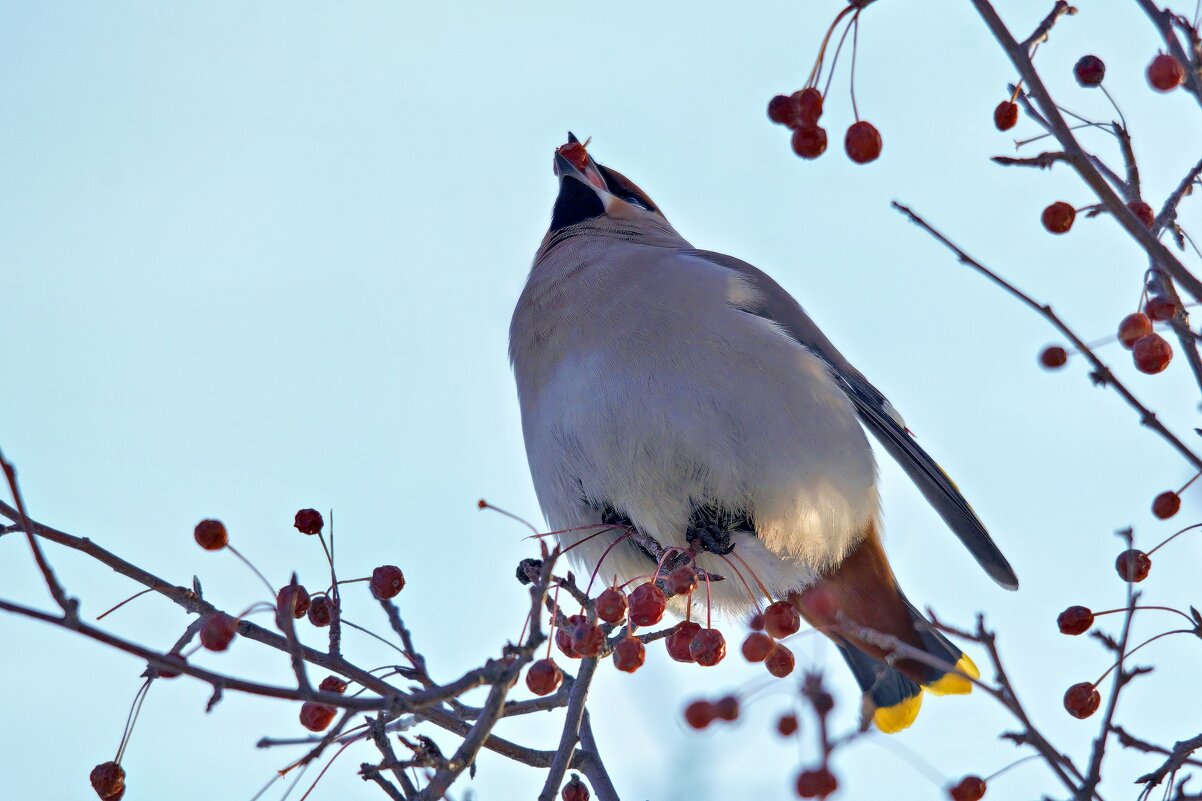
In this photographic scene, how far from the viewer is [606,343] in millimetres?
4094

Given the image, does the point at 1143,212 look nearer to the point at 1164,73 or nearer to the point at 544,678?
the point at 1164,73

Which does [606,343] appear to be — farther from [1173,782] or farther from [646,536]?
[1173,782]

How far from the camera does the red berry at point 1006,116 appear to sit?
303 centimetres

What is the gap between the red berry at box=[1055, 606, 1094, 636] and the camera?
3010 mm

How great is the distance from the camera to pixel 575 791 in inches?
124

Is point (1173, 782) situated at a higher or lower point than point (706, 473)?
lower

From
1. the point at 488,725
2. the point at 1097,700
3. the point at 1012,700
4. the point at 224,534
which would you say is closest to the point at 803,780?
the point at 1012,700

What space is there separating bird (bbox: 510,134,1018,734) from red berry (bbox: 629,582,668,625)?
0.57 metres

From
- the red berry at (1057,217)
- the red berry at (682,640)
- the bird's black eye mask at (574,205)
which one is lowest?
the red berry at (682,640)

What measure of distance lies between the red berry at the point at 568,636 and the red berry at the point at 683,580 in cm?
29

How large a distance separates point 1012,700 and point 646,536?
6.82ft

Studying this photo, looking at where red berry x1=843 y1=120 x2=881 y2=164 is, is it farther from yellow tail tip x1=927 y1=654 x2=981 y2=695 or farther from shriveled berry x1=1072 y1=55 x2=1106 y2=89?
yellow tail tip x1=927 y1=654 x2=981 y2=695

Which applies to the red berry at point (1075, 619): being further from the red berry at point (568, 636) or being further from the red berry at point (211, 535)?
the red berry at point (211, 535)

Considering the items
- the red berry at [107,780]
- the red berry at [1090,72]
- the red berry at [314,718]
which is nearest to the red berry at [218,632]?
the red berry at [107,780]
